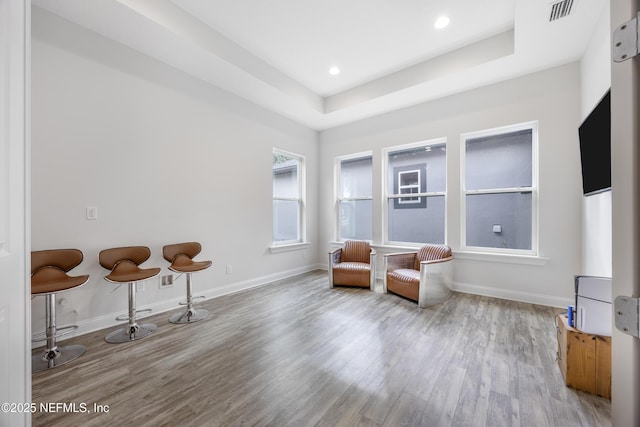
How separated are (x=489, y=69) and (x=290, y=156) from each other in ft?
11.3

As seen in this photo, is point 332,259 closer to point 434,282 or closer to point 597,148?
point 434,282

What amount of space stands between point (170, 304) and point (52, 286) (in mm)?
1324

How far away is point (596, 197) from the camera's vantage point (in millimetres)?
2578

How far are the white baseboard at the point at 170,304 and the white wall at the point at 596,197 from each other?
13.8ft

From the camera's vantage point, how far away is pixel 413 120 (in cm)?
439

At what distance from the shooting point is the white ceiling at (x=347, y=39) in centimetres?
256

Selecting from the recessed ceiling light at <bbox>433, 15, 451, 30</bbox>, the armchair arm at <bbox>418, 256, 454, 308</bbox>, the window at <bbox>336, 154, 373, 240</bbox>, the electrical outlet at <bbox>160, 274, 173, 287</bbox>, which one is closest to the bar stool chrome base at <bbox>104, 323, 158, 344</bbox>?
the electrical outlet at <bbox>160, 274, 173, 287</bbox>

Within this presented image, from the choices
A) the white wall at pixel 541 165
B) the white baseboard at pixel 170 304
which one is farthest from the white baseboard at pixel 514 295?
the white baseboard at pixel 170 304

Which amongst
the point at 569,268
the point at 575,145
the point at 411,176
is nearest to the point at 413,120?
the point at 411,176

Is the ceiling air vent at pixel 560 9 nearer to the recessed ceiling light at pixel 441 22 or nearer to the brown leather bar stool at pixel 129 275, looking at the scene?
the recessed ceiling light at pixel 441 22

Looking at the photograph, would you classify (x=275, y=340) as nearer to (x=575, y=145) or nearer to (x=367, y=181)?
(x=367, y=181)

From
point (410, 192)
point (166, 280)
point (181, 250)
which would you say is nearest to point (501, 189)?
point (410, 192)

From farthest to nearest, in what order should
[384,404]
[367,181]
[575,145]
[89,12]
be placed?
[367,181], [575,145], [89,12], [384,404]

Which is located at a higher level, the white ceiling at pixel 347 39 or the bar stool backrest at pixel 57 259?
the white ceiling at pixel 347 39
